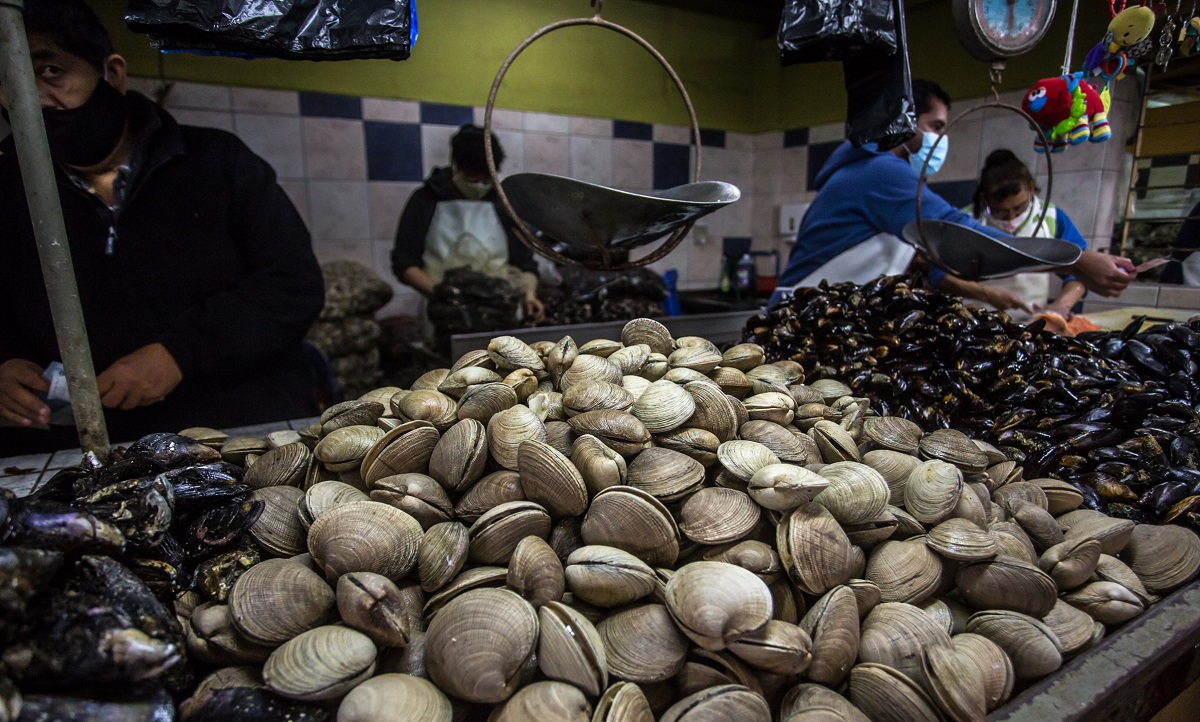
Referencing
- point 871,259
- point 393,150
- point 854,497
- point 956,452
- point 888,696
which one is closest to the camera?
point 888,696

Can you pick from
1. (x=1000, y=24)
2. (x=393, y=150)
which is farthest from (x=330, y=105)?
(x=1000, y=24)

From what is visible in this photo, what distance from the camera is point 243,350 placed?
2.32 m

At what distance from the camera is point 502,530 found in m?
1.03

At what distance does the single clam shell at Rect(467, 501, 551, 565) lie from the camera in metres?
1.03

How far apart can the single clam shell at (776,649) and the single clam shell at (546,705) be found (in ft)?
0.76

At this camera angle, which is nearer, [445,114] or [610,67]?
[445,114]

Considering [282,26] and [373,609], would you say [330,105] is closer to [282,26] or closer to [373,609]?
[282,26]

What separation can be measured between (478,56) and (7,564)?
4.82 meters

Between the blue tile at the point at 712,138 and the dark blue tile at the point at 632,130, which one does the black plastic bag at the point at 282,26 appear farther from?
the blue tile at the point at 712,138

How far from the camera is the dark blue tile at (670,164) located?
574 centimetres

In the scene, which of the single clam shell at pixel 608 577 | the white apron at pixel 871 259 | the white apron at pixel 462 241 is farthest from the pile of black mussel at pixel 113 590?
the white apron at pixel 462 241

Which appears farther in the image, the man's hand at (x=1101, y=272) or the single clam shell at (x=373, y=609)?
the man's hand at (x=1101, y=272)

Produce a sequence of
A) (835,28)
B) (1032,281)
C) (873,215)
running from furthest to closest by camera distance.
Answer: (1032,281) < (873,215) < (835,28)

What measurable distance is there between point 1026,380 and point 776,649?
58.7 inches
